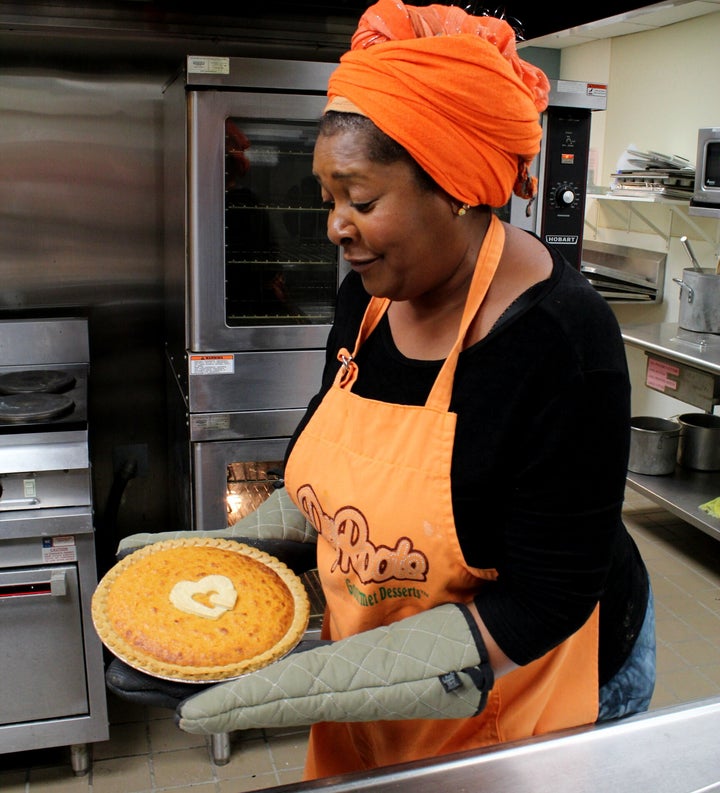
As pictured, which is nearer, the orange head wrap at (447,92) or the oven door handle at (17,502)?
the orange head wrap at (447,92)

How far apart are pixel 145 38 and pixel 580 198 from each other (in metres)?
1.56

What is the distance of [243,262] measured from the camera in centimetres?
250

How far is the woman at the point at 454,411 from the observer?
101 centimetres

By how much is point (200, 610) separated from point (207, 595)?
0.03 m

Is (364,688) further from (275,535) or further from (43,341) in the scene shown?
(43,341)

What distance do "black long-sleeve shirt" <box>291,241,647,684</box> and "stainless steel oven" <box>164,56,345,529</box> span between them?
49.7 inches

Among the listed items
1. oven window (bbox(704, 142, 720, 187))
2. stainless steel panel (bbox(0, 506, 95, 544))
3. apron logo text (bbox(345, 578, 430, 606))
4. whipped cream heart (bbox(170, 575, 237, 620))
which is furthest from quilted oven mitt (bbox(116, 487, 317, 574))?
oven window (bbox(704, 142, 720, 187))

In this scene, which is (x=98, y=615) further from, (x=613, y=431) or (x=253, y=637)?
(x=613, y=431)

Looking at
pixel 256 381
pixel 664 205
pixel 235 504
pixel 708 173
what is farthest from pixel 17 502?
pixel 664 205

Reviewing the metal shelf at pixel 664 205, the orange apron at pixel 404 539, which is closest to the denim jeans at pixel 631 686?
the orange apron at pixel 404 539

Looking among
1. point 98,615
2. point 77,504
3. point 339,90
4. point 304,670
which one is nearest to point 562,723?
point 304,670

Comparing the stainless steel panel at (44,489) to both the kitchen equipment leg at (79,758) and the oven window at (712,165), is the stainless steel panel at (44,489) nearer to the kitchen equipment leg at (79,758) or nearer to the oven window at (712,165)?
the kitchen equipment leg at (79,758)

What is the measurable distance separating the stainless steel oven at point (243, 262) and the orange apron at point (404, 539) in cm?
103

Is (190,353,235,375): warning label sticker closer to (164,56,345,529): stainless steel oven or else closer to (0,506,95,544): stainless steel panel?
(164,56,345,529): stainless steel oven
